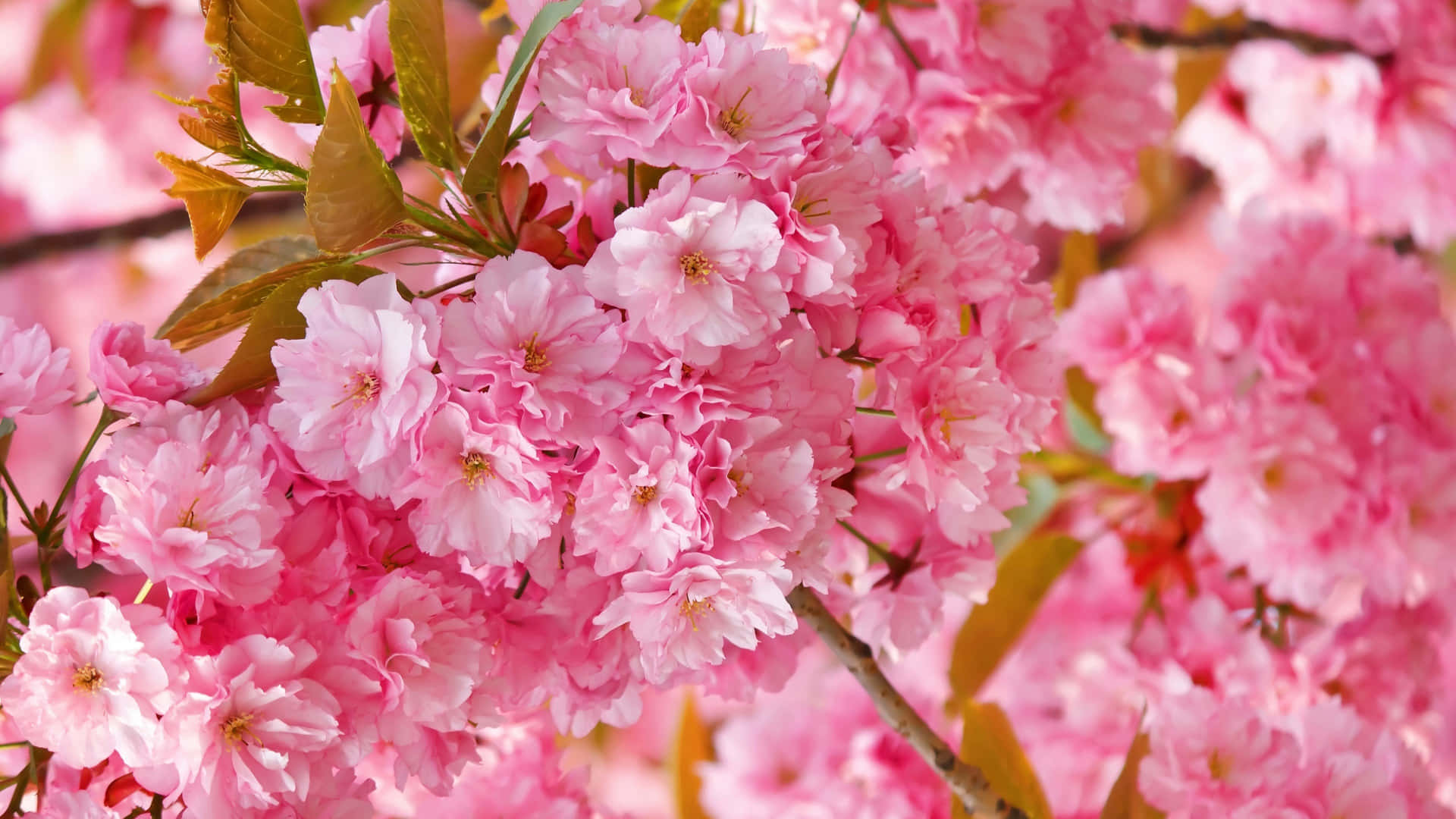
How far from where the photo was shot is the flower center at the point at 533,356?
0.39m

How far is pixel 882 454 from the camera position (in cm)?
49

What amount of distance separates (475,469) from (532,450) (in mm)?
27

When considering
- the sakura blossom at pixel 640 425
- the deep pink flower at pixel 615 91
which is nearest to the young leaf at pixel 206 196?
the sakura blossom at pixel 640 425

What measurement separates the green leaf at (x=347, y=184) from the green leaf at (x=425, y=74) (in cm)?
4

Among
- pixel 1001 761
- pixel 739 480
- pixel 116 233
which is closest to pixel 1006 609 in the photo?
pixel 1001 761

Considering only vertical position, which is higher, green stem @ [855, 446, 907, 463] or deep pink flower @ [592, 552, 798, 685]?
deep pink flower @ [592, 552, 798, 685]

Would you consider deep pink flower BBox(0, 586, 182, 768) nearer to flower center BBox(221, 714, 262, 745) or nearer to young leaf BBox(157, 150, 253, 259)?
flower center BBox(221, 714, 262, 745)

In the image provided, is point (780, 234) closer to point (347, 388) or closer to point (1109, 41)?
point (347, 388)

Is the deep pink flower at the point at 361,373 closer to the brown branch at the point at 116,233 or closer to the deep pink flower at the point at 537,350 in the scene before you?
the deep pink flower at the point at 537,350

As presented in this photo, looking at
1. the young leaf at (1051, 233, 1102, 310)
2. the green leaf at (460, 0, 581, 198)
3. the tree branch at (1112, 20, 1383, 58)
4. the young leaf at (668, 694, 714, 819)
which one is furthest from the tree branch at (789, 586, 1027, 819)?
the tree branch at (1112, 20, 1383, 58)

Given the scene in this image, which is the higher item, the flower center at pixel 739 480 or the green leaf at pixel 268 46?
the green leaf at pixel 268 46

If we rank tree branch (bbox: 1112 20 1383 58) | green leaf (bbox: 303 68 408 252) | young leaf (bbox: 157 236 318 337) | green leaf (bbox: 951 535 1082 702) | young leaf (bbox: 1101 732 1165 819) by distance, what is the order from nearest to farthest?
green leaf (bbox: 303 68 408 252) → young leaf (bbox: 157 236 318 337) → young leaf (bbox: 1101 732 1165 819) → green leaf (bbox: 951 535 1082 702) → tree branch (bbox: 1112 20 1383 58)

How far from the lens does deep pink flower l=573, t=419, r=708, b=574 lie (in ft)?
1.27

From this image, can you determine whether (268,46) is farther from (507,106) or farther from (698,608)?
(698,608)
